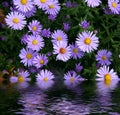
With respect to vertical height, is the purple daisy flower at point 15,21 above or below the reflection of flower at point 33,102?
above

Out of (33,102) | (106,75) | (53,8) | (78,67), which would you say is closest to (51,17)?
(53,8)

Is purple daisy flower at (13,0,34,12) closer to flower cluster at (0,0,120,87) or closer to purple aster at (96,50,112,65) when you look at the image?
flower cluster at (0,0,120,87)

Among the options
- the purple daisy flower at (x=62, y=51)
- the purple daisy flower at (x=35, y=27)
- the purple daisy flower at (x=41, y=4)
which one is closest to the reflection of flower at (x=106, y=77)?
the purple daisy flower at (x=62, y=51)

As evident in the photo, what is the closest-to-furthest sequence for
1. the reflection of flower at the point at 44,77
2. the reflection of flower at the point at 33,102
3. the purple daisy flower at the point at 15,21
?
the reflection of flower at the point at 33,102 < the reflection of flower at the point at 44,77 < the purple daisy flower at the point at 15,21

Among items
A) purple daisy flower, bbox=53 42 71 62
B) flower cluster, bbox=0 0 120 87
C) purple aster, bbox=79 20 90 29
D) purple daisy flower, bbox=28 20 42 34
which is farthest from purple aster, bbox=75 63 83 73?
purple daisy flower, bbox=28 20 42 34

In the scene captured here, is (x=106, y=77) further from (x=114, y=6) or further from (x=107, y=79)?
(x=114, y=6)

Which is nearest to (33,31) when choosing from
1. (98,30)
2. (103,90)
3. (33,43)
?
(33,43)

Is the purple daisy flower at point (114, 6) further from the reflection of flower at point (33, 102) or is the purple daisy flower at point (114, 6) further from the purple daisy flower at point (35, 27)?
the reflection of flower at point (33, 102)

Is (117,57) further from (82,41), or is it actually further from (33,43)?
(33,43)
